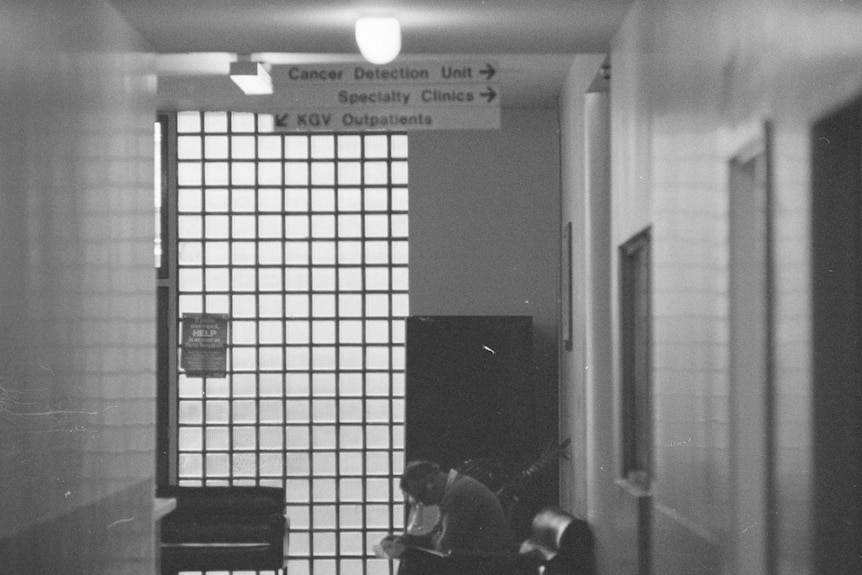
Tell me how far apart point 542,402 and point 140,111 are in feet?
14.7

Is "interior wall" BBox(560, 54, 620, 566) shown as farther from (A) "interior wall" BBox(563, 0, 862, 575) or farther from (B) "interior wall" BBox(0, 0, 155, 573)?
(B) "interior wall" BBox(0, 0, 155, 573)

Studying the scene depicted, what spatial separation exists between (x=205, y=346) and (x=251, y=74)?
3.70 metres

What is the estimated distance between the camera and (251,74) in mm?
6871

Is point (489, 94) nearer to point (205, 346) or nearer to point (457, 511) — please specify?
point (457, 511)

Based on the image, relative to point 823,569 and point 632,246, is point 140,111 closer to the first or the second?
point 632,246

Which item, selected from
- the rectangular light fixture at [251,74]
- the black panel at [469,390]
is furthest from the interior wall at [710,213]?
the black panel at [469,390]

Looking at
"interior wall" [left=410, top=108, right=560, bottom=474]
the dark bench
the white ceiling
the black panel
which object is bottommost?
the dark bench

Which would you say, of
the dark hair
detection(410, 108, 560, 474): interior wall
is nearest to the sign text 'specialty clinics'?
the dark hair

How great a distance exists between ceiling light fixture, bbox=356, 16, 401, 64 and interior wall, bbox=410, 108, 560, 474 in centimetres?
408

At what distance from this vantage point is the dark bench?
30.1 ft

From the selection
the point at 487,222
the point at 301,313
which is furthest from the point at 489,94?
the point at 301,313

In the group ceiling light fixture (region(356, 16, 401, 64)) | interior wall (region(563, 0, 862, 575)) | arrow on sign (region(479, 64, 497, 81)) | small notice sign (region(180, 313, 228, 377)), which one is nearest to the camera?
interior wall (region(563, 0, 862, 575))

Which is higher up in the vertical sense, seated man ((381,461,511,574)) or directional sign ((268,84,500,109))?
directional sign ((268,84,500,109))

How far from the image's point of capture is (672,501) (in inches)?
180
